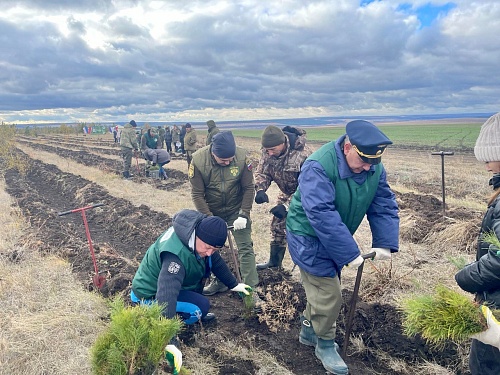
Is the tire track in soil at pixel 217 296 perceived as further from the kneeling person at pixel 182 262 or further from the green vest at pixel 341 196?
Result: the green vest at pixel 341 196

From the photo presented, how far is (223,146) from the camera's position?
408 cm

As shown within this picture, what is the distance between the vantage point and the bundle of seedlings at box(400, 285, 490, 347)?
7.18 feet

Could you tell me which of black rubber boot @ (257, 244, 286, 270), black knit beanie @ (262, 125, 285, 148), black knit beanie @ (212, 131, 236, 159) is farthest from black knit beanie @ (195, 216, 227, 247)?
black rubber boot @ (257, 244, 286, 270)

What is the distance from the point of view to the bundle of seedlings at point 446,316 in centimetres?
219

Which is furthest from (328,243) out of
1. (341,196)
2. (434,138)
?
(434,138)

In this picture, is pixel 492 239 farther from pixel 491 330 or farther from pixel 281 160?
pixel 281 160

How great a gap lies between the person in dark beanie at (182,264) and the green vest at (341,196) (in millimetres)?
589

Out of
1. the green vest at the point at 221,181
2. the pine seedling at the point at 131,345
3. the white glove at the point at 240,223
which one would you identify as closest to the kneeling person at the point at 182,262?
the pine seedling at the point at 131,345

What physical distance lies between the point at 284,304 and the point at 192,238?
1.66 meters

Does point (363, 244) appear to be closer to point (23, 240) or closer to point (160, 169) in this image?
point (23, 240)

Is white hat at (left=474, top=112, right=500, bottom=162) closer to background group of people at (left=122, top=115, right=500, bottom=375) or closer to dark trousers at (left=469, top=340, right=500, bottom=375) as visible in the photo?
background group of people at (left=122, top=115, right=500, bottom=375)

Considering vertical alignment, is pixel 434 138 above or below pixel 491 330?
below

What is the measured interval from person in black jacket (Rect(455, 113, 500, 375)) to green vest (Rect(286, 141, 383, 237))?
2.66 ft

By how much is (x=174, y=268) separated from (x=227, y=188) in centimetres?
165
